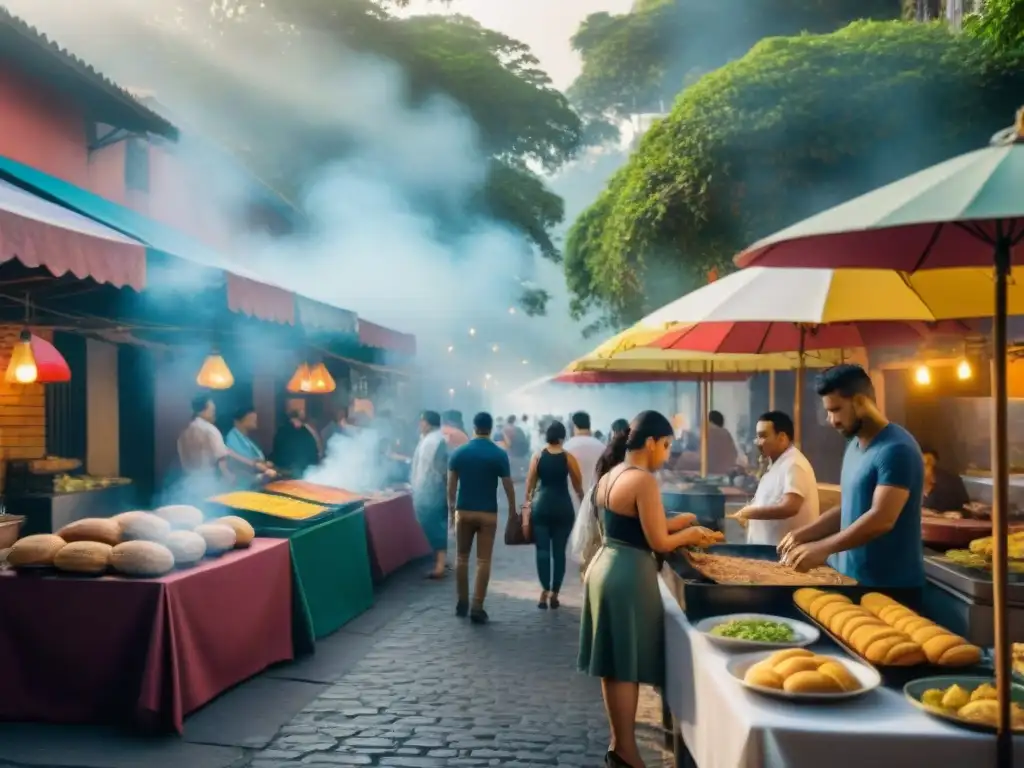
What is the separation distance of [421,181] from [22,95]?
670 inches

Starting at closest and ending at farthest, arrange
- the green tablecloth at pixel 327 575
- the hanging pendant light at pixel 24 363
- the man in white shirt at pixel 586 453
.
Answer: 1. the green tablecloth at pixel 327 575
2. the hanging pendant light at pixel 24 363
3. the man in white shirt at pixel 586 453

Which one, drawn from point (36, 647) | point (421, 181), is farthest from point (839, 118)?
point (421, 181)

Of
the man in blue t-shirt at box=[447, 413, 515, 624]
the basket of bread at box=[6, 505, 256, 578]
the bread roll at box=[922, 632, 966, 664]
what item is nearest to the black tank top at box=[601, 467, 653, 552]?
the bread roll at box=[922, 632, 966, 664]

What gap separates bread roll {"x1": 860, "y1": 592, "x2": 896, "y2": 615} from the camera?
4188 mm

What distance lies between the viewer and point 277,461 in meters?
13.6

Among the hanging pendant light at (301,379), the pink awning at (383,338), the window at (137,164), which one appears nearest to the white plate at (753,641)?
the pink awning at (383,338)

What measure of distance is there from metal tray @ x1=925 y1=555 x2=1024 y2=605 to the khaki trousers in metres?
A: 4.98

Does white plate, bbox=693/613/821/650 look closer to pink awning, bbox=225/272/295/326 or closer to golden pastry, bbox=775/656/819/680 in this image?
golden pastry, bbox=775/656/819/680

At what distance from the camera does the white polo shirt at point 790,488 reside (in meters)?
6.22

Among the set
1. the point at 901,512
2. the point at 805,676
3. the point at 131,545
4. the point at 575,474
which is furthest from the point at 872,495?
the point at 575,474

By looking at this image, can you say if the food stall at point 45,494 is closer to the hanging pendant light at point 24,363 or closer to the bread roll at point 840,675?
the hanging pendant light at point 24,363

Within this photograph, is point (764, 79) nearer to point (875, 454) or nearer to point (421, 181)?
point (875, 454)

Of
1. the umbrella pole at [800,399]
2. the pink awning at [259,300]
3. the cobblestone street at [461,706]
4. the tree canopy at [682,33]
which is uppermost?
the tree canopy at [682,33]

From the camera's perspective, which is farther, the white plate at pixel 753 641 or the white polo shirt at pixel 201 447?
the white polo shirt at pixel 201 447
